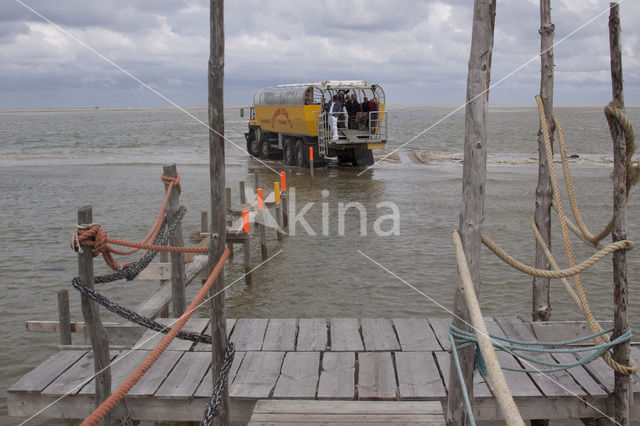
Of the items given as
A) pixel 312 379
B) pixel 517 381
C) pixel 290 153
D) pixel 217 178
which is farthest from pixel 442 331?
pixel 290 153

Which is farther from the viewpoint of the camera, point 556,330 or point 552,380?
point 556,330

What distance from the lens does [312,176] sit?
70.0 feet

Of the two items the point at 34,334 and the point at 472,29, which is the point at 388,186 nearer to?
the point at 34,334

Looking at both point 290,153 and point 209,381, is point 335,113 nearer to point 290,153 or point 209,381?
point 290,153

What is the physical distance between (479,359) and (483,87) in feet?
5.64

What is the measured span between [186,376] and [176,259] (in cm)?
188

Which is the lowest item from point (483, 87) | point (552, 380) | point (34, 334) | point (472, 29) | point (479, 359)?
point (34, 334)

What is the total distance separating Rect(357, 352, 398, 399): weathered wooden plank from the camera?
4.54 m

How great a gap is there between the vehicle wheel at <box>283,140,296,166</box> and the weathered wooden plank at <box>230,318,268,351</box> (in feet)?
62.3

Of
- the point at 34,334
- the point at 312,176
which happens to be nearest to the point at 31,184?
the point at 312,176

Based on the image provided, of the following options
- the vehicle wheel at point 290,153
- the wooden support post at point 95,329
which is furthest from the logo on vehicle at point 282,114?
the wooden support post at point 95,329

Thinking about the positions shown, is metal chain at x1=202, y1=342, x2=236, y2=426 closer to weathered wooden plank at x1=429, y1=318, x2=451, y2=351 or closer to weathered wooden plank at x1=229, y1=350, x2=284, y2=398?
weathered wooden plank at x1=229, y1=350, x2=284, y2=398

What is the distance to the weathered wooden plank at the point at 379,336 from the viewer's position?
17.6 feet

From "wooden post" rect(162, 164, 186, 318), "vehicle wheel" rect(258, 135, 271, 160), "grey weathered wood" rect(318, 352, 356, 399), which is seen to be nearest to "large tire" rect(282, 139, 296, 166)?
"vehicle wheel" rect(258, 135, 271, 160)
